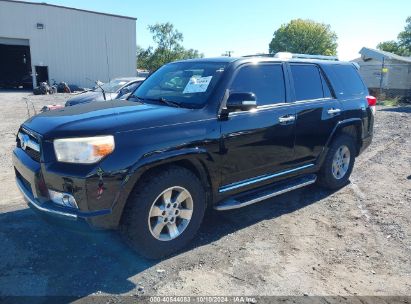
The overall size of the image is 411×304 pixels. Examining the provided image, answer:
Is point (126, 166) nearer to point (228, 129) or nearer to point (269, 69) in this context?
point (228, 129)

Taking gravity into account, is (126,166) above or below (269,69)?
below

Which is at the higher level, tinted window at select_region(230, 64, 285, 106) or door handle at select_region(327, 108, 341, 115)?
tinted window at select_region(230, 64, 285, 106)

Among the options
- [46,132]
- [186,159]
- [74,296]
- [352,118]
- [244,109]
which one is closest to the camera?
[74,296]

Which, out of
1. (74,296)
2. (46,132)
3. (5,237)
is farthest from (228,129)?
(5,237)

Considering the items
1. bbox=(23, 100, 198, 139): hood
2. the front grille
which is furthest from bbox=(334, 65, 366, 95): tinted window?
the front grille

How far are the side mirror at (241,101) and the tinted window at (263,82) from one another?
29cm

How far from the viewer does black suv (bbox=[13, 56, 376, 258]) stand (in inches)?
123

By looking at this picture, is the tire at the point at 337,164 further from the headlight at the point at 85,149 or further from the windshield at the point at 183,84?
the headlight at the point at 85,149

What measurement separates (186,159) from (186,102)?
2.32 feet

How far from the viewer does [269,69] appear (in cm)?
450

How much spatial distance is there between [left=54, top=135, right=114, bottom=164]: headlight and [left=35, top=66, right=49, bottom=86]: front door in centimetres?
3148

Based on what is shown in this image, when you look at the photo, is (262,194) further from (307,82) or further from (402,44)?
(402,44)

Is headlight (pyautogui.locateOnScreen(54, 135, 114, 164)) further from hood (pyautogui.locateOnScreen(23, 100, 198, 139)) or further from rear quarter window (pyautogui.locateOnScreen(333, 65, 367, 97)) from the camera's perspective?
rear quarter window (pyautogui.locateOnScreen(333, 65, 367, 97))

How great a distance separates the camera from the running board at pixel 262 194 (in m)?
3.99
